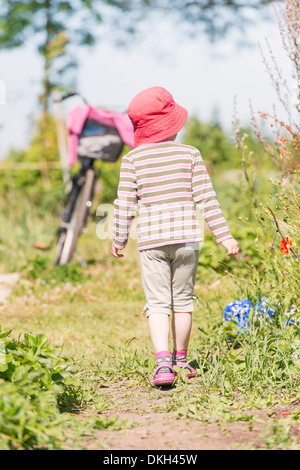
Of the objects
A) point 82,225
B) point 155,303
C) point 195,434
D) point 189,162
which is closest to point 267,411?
point 195,434

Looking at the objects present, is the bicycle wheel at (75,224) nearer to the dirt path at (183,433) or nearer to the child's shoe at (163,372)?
the child's shoe at (163,372)

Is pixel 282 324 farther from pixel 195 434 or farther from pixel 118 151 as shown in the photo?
pixel 118 151

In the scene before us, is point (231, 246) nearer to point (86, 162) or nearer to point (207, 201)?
point (207, 201)

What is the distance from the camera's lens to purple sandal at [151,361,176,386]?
279cm

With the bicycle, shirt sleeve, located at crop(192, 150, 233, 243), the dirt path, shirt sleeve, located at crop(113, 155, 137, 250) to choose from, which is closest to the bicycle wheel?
the bicycle

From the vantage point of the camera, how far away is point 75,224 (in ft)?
20.2

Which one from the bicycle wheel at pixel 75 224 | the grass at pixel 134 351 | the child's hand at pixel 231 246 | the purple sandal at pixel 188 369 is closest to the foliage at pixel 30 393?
the grass at pixel 134 351

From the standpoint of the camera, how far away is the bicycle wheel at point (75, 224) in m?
6.11

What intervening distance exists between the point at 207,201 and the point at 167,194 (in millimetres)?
213

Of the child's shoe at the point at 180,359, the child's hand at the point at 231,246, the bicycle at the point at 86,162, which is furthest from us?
the bicycle at the point at 86,162

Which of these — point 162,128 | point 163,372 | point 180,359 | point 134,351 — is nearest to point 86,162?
point 134,351

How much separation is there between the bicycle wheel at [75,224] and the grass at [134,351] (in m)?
0.19

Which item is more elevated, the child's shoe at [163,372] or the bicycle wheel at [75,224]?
the child's shoe at [163,372]
